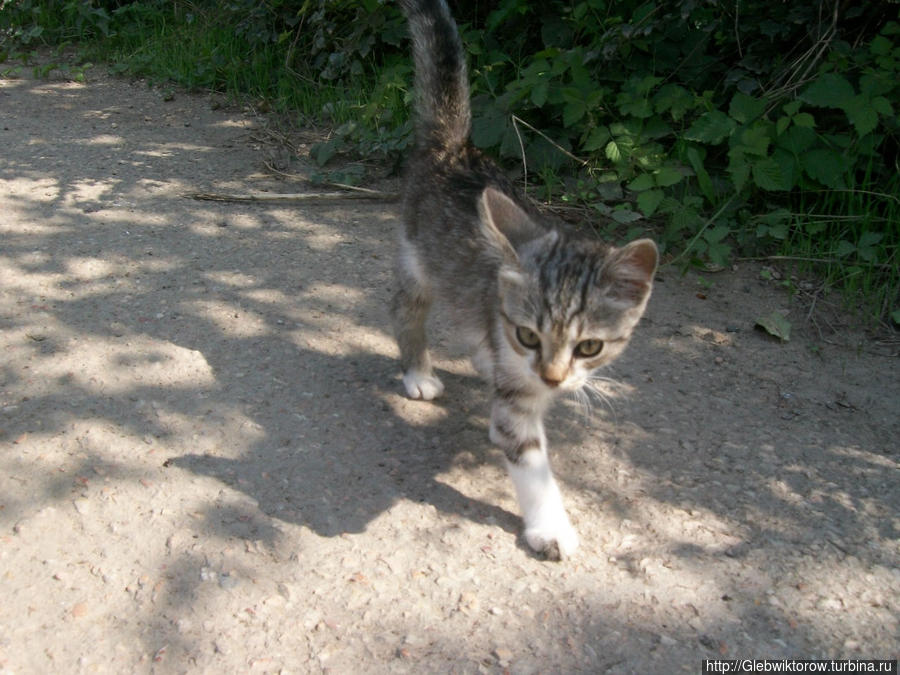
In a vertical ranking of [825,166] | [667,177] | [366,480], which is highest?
[825,166]

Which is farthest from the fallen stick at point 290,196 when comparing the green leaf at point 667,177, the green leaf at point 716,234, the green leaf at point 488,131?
the green leaf at point 716,234

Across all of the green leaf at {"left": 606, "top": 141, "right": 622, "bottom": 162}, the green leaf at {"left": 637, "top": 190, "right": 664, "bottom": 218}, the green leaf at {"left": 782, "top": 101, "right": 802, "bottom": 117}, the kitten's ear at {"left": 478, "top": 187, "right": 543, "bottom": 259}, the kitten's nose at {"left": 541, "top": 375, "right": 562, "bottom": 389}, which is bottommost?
the green leaf at {"left": 637, "top": 190, "right": 664, "bottom": 218}

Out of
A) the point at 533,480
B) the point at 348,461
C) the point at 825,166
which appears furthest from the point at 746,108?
the point at 348,461

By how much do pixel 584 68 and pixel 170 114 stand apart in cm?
371

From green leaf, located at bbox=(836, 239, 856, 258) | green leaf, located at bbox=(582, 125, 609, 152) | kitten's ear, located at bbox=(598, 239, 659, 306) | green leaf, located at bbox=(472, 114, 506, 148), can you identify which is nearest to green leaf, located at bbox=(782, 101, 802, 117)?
green leaf, located at bbox=(836, 239, 856, 258)

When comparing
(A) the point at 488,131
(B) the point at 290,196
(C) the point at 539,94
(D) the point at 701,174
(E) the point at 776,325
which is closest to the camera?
(E) the point at 776,325

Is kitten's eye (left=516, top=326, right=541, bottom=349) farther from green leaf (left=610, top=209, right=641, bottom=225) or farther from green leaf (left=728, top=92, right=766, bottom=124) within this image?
green leaf (left=728, top=92, right=766, bottom=124)

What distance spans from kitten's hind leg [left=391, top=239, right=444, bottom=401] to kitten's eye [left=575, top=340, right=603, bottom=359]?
1.08 metres

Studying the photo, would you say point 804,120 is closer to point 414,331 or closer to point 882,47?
point 882,47

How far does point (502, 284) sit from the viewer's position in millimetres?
2975

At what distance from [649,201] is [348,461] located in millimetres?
2375

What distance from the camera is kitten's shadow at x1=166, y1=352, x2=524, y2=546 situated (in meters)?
2.97

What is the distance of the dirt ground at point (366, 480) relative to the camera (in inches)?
98.8

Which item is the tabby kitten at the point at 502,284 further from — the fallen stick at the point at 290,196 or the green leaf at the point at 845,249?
the green leaf at the point at 845,249
